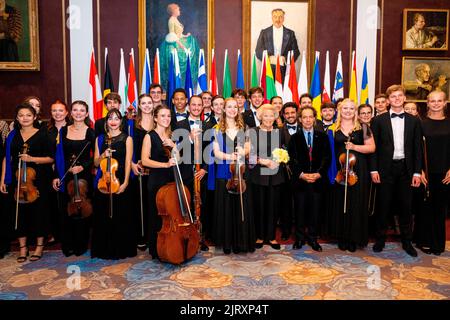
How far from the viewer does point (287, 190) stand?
4.72m

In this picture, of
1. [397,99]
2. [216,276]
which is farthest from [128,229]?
[397,99]

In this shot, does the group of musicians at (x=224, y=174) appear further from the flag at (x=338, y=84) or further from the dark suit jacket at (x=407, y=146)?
the flag at (x=338, y=84)

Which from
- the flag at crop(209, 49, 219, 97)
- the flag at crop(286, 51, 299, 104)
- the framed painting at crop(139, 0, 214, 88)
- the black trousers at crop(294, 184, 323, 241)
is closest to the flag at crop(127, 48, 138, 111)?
the framed painting at crop(139, 0, 214, 88)

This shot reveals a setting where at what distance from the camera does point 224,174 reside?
13.3 ft

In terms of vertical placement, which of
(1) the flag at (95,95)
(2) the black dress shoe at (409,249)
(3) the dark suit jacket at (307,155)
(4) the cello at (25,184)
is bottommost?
(2) the black dress shoe at (409,249)

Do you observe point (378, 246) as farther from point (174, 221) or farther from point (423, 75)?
point (423, 75)

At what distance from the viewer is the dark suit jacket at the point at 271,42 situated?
691cm

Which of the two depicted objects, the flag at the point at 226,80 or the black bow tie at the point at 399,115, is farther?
the flag at the point at 226,80

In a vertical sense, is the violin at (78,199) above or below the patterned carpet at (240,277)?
above

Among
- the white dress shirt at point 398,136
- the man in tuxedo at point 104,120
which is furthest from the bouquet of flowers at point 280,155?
the man in tuxedo at point 104,120

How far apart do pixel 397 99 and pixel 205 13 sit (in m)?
3.95

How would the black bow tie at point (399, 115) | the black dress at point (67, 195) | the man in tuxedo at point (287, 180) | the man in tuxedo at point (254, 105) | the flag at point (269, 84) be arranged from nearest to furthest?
the black dress at point (67, 195) < the black bow tie at point (399, 115) < the man in tuxedo at point (287, 180) < the man in tuxedo at point (254, 105) < the flag at point (269, 84)

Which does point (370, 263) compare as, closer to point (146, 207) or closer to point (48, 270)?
point (146, 207)

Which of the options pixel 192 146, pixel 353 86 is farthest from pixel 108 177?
pixel 353 86
